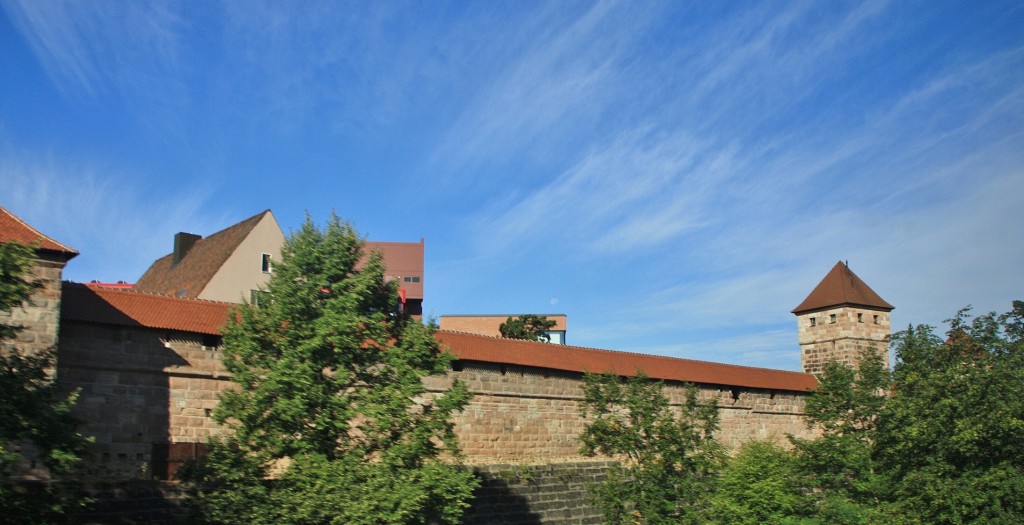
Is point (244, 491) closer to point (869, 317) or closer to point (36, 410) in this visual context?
point (36, 410)

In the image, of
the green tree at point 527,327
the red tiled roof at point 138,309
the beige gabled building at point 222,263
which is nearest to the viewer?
the red tiled roof at point 138,309

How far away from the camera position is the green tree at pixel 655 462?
18641 millimetres

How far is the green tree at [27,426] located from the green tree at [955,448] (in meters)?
16.6

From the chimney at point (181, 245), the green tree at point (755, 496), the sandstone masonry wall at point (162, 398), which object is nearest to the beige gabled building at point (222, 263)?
the chimney at point (181, 245)

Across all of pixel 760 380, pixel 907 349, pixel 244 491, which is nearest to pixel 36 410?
pixel 244 491

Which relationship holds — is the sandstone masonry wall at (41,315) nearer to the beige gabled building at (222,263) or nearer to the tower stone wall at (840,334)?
the beige gabled building at (222,263)

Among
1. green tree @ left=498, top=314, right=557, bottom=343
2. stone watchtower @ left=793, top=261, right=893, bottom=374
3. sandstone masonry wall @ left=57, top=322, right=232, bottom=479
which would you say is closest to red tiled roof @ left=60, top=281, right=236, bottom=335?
sandstone masonry wall @ left=57, top=322, right=232, bottom=479

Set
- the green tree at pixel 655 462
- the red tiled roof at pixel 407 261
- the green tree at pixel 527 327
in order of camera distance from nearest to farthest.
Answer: the green tree at pixel 655 462
the green tree at pixel 527 327
the red tiled roof at pixel 407 261

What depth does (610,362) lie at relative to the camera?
87.5ft

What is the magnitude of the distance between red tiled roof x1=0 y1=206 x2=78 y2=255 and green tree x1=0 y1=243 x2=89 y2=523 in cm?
544

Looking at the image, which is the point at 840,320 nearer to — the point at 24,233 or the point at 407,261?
the point at 24,233

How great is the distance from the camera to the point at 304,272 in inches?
590

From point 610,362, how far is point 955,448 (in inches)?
404

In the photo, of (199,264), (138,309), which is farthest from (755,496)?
(199,264)
